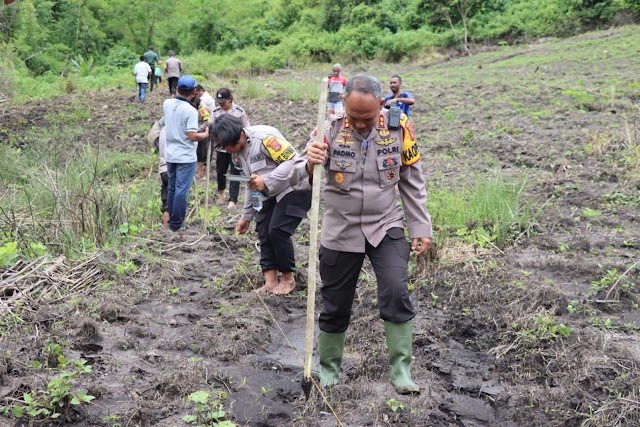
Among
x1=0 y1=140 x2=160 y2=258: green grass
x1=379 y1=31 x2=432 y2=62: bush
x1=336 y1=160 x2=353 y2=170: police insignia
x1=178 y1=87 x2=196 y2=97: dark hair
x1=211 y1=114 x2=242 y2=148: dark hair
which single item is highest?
x1=336 y1=160 x2=353 y2=170: police insignia

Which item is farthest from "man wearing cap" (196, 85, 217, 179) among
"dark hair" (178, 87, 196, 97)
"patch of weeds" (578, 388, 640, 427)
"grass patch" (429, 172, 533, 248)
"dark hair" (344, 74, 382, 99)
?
"patch of weeds" (578, 388, 640, 427)

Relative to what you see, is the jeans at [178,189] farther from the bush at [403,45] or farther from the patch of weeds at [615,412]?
the bush at [403,45]

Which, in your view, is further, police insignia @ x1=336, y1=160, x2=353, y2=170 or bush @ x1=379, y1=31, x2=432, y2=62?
bush @ x1=379, y1=31, x2=432, y2=62

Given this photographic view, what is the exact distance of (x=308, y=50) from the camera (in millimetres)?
33406

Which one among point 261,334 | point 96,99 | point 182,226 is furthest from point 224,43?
point 261,334

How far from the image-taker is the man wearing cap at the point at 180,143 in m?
7.36

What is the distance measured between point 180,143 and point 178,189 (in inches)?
20.6

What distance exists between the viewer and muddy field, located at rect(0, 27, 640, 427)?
3.60 metres

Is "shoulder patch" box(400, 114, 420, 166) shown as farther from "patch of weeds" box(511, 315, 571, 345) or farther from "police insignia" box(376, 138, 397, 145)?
"patch of weeds" box(511, 315, 571, 345)

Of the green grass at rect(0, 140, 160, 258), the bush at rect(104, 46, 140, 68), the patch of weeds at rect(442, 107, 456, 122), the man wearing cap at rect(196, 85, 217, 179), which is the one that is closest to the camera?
the green grass at rect(0, 140, 160, 258)

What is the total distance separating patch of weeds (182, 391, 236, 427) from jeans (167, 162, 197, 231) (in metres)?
4.16

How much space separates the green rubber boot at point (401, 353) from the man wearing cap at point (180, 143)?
171 inches

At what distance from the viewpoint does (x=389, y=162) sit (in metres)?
3.56

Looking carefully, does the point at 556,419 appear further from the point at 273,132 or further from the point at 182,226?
the point at 182,226
